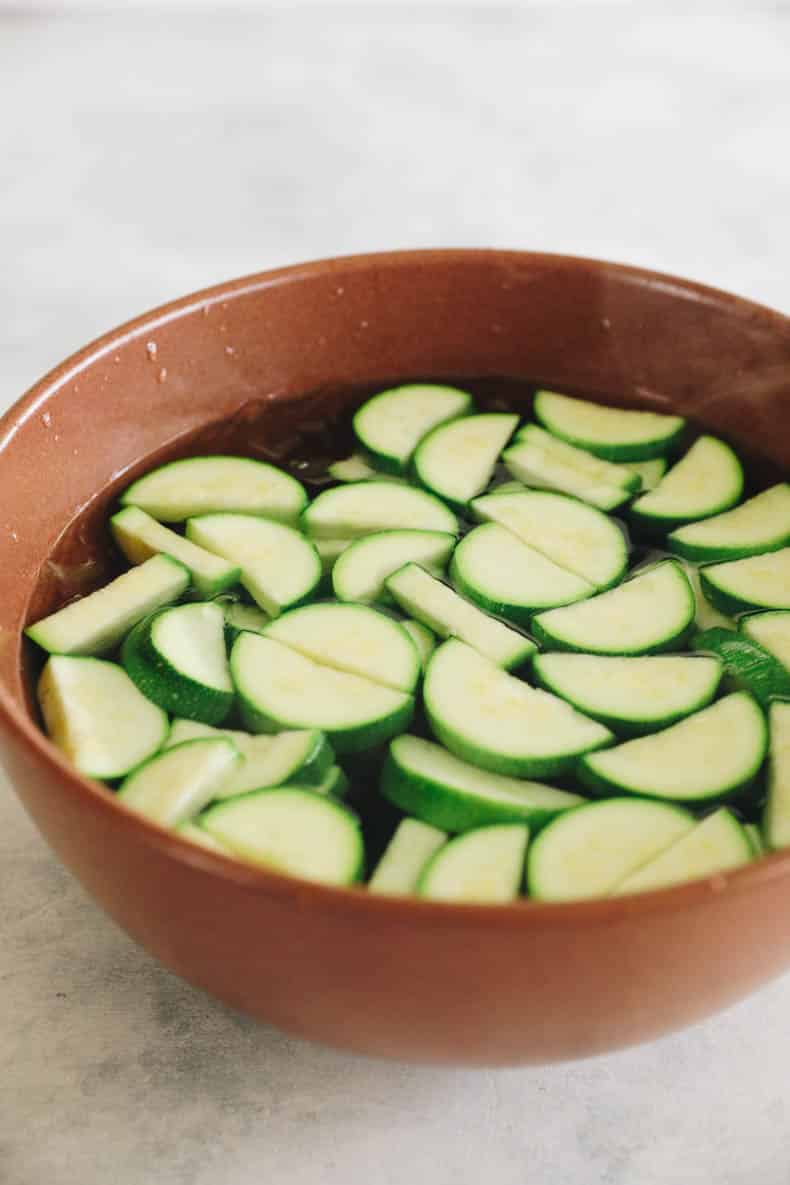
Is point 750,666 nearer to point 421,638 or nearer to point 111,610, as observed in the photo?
point 421,638

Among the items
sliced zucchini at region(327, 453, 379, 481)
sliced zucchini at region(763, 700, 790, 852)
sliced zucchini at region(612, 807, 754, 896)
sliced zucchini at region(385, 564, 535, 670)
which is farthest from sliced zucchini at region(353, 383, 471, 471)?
sliced zucchini at region(612, 807, 754, 896)

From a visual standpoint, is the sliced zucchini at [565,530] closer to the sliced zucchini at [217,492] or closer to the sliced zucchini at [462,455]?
the sliced zucchini at [462,455]

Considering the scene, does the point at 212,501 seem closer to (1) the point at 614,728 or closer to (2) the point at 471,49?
(1) the point at 614,728

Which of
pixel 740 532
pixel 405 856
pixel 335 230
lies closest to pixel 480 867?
pixel 405 856

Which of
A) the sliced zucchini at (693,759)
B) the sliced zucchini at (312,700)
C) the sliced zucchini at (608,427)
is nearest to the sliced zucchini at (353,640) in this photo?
the sliced zucchini at (312,700)

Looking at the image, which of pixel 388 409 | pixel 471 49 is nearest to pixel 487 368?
pixel 388 409

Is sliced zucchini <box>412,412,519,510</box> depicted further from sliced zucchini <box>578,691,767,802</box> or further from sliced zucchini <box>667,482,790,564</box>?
sliced zucchini <box>578,691,767,802</box>
